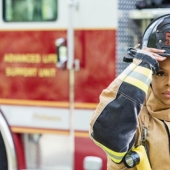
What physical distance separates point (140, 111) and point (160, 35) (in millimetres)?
296

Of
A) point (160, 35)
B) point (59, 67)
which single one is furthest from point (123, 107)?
point (59, 67)

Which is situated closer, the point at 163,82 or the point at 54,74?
the point at 163,82

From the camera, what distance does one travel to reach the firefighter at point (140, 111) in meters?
1.79

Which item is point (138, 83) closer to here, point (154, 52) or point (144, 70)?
point (144, 70)

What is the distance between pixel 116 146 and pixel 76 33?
2226mm

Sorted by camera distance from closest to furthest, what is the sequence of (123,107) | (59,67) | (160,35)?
(123,107) < (160,35) < (59,67)

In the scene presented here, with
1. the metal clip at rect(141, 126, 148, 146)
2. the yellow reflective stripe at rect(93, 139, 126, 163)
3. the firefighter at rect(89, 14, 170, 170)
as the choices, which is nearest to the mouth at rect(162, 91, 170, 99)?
the firefighter at rect(89, 14, 170, 170)

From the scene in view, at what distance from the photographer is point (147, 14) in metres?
3.73

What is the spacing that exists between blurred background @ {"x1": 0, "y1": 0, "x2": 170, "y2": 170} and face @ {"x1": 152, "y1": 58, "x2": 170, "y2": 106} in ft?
5.45

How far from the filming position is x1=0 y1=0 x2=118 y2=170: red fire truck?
3.85 meters

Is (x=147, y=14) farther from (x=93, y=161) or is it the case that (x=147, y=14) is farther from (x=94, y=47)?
(x=93, y=161)

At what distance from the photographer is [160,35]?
1.93 metres

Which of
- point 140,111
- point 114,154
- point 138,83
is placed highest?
point 138,83

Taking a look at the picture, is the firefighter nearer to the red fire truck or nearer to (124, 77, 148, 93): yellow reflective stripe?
(124, 77, 148, 93): yellow reflective stripe
